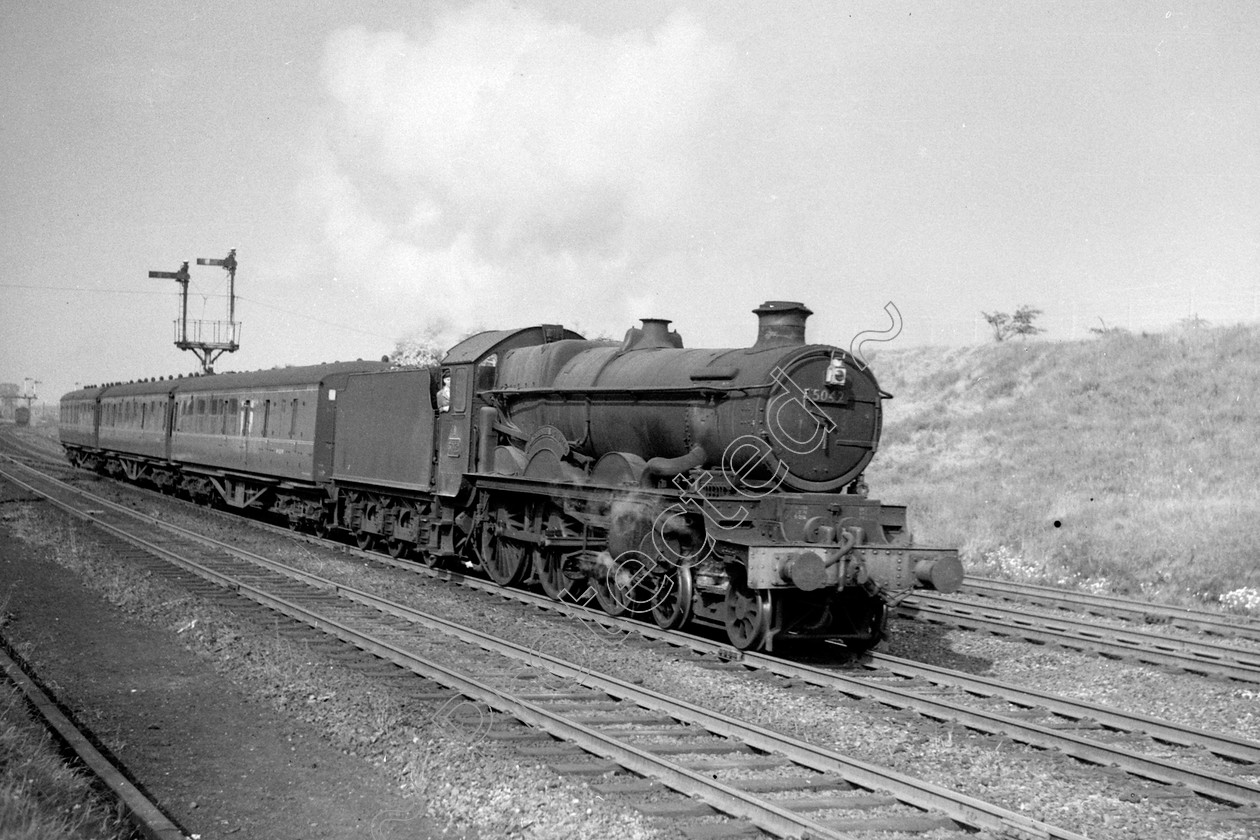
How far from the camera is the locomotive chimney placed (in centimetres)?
1061

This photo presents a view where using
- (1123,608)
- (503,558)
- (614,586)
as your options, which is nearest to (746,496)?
(614,586)

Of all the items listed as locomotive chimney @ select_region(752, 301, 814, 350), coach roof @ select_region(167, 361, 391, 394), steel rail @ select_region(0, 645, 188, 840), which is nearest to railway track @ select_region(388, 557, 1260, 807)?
locomotive chimney @ select_region(752, 301, 814, 350)

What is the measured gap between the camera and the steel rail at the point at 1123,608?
12.3 m

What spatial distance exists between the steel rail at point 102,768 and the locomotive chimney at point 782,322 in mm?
6622

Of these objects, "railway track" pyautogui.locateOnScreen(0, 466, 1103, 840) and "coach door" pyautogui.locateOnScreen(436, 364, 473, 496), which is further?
"coach door" pyautogui.locateOnScreen(436, 364, 473, 496)

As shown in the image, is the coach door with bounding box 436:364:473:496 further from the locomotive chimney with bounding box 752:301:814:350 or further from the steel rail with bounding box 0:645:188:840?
the steel rail with bounding box 0:645:188:840

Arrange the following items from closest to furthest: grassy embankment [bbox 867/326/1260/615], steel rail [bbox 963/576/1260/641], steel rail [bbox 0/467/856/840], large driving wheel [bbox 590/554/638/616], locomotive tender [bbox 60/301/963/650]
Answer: steel rail [bbox 0/467/856/840] < locomotive tender [bbox 60/301/963/650] < large driving wheel [bbox 590/554/638/616] < steel rail [bbox 963/576/1260/641] < grassy embankment [bbox 867/326/1260/615]

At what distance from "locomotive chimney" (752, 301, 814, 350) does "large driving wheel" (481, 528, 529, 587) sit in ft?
15.5

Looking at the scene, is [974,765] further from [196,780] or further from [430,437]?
[430,437]

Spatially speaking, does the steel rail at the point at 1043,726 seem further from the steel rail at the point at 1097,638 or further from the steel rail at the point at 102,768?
the steel rail at the point at 102,768

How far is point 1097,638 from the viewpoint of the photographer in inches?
455

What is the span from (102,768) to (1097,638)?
31.8ft

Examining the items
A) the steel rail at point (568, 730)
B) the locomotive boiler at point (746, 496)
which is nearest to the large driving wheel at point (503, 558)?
the locomotive boiler at point (746, 496)

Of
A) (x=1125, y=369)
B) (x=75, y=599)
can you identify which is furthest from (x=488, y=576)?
(x=1125, y=369)
